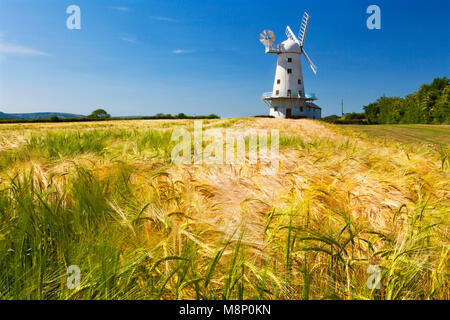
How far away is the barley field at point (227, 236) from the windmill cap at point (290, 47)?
37.8 metres

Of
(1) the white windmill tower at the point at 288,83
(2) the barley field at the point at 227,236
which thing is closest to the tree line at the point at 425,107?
(1) the white windmill tower at the point at 288,83

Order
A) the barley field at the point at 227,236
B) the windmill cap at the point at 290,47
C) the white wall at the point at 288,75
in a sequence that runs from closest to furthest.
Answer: the barley field at the point at 227,236
the white wall at the point at 288,75
the windmill cap at the point at 290,47

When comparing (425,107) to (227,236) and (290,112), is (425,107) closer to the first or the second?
(290,112)

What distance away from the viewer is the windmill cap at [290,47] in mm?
34938

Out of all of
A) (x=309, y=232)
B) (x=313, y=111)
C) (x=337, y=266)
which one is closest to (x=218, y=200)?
(x=309, y=232)

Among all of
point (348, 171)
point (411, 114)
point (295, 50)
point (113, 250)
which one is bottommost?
point (113, 250)

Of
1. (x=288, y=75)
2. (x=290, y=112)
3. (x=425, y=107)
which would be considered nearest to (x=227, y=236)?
(x=425, y=107)

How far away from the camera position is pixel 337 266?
34.2 inches

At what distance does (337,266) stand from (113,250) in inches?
32.1

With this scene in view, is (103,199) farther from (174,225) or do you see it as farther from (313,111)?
(313,111)

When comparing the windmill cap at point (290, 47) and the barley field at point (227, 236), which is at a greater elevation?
the windmill cap at point (290, 47)

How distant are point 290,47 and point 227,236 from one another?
39.3m

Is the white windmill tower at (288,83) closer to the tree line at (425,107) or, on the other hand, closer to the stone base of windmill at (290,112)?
the stone base of windmill at (290,112)

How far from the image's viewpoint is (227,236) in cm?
104
